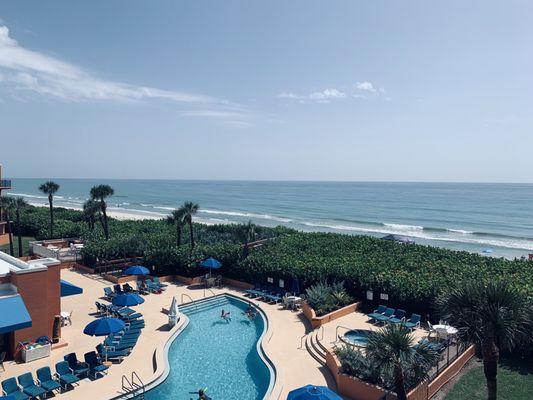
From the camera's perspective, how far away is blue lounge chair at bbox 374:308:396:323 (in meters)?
18.9

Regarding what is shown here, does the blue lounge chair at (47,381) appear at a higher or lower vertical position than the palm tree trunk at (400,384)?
lower

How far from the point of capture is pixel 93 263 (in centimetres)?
2952

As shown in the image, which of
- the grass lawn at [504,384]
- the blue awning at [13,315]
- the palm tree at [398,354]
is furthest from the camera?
the blue awning at [13,315]

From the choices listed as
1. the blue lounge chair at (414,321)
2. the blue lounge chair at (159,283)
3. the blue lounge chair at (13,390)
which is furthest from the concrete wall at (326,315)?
the blue lounge chair at (13,390)

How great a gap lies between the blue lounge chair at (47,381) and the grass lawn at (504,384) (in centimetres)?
1241

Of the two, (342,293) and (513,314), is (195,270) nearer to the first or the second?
(342,293)

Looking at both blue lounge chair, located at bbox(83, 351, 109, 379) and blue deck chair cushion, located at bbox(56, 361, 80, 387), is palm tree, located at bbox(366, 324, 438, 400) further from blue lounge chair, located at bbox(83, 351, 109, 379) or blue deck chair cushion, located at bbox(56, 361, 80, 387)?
blue deck chair cushion, located at bbox(56, 361, 80, 387)

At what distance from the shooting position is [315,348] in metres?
16.3

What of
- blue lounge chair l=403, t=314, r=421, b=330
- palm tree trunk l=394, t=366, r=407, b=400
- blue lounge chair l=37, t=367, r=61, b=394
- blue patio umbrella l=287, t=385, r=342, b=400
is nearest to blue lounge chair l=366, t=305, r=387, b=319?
blue lounge chair l=403, t=314, r=421, b=330

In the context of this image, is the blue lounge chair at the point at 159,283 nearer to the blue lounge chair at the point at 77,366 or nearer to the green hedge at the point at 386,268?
the green hedge at the point at 386,268

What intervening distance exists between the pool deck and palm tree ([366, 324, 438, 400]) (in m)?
3.00

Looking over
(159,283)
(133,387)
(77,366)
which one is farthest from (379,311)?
(77,366)

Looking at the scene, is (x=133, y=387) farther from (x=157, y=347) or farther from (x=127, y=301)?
(x=127, y=301)

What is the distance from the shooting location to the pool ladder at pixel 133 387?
1284 cm
